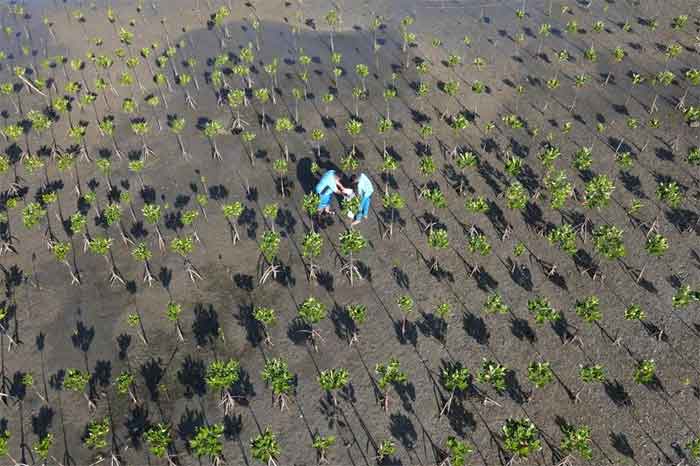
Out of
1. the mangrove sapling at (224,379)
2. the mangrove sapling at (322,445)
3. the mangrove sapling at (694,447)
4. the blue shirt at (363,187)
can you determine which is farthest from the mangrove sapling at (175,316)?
the mangrove sapling at (694,447)

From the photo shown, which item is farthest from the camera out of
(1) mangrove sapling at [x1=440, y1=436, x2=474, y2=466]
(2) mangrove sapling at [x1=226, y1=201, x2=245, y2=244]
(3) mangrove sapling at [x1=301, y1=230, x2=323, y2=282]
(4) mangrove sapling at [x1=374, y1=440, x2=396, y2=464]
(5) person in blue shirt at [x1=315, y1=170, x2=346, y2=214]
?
(5) person in blue shirt at [x1=315, y1=170, x2=346, y2=214]

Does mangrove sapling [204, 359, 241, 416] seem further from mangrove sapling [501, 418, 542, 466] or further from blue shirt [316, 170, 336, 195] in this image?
mangrove sapling [501, 418, 542, 466]

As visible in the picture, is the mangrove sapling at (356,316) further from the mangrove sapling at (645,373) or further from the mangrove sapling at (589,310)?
the mangrove sapling at (645,373)

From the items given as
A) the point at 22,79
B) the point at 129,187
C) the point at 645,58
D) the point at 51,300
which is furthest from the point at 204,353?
the point at 645,58

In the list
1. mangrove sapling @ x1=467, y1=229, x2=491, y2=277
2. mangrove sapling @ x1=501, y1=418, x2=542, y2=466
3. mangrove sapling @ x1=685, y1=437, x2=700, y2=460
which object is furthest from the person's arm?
mangrove sapling @ x1=685, y1=437, x2=700, y2=460

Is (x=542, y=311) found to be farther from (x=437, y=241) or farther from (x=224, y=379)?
(x=224, y=379)
